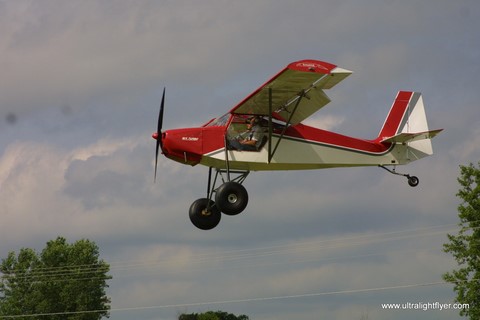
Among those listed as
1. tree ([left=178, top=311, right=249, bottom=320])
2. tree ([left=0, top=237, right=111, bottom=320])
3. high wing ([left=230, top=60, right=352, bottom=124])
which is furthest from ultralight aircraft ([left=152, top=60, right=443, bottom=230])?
tree ([left=178, top=311, right=249, bottom=320])

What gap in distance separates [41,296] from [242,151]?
147 feet

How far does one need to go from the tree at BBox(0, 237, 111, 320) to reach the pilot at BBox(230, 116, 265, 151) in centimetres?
4129

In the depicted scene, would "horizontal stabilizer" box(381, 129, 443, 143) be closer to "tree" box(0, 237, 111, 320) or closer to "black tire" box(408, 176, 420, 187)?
"black tire" box(408, 176, 420, 187)

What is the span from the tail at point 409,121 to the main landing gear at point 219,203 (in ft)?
17.0

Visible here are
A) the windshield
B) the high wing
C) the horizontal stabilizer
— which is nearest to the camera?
the high wing

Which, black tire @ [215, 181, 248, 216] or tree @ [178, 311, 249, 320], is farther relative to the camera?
tree @ [178, 311, 249, 320]

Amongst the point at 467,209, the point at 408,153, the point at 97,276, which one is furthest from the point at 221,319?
the point at 408,153

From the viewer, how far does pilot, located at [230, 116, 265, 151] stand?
93.0ft

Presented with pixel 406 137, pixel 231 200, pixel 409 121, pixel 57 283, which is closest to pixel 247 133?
pixel 231 200

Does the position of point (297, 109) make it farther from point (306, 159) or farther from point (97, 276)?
point (97, 276)

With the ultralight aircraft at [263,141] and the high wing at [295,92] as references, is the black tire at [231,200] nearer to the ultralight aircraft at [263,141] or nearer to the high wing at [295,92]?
the ultralight aircraft at [263,141]

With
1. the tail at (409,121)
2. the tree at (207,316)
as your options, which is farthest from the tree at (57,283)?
the tail at (409,121)

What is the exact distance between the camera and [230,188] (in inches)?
1101

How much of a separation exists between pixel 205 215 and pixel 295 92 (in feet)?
13.6
